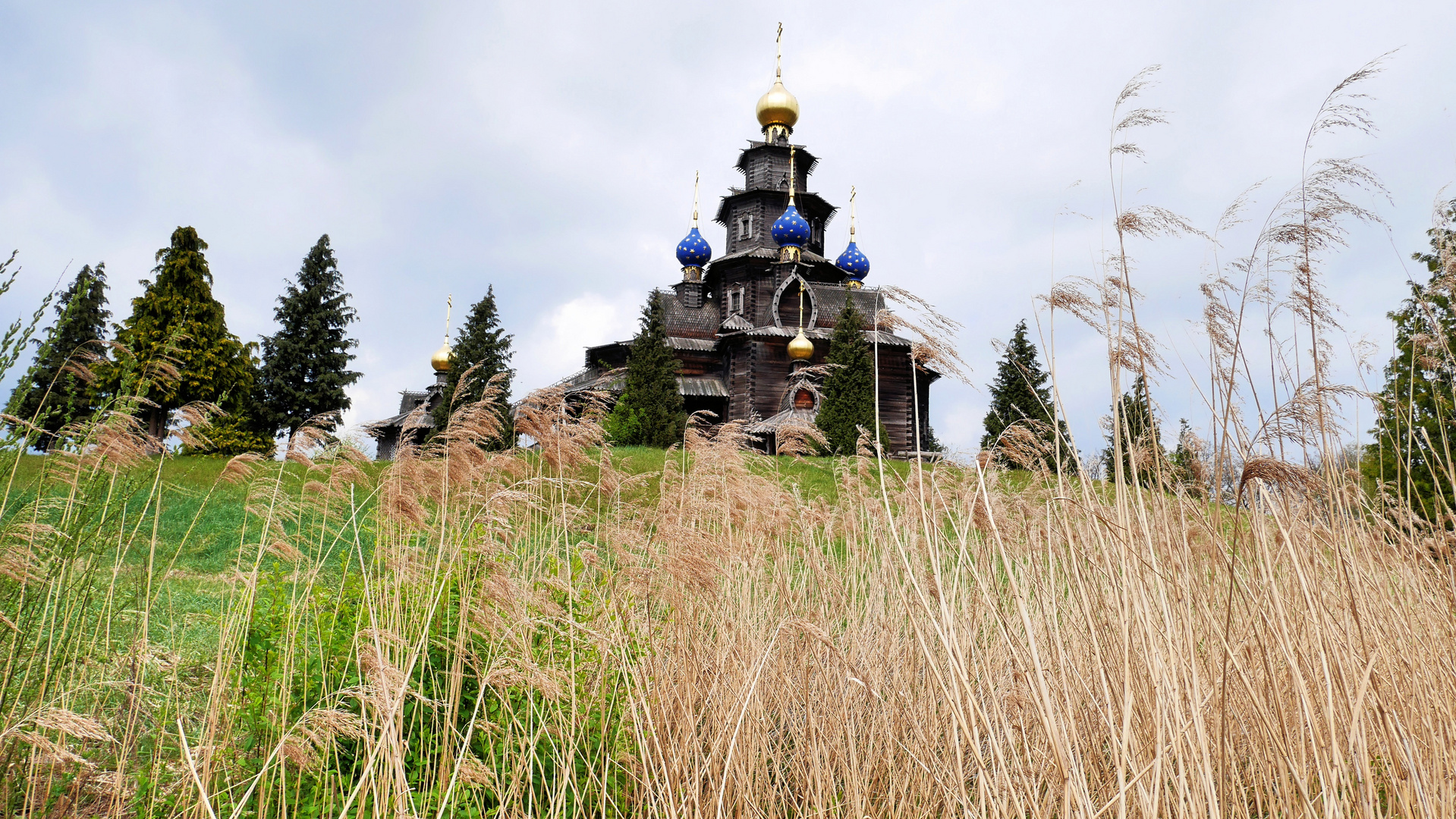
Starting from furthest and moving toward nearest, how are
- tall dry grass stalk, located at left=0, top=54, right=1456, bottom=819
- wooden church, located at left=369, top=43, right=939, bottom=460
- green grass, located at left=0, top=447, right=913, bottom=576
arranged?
wooden church, located at left=369, top=43, right=939, bottom=460, green grass, located at left=0, top=447, right=913, bottom=576, tall dry grass stalk, located at left=0, top=54, right=1456, bottom=819

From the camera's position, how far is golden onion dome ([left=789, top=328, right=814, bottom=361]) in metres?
24.5

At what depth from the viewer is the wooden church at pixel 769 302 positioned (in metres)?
25.4

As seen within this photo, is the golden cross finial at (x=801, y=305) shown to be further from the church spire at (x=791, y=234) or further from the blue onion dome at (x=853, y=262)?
Answer: the blue onion dome at (x=853, y=262)

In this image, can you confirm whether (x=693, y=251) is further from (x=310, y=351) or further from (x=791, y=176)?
(x=310, y=351)

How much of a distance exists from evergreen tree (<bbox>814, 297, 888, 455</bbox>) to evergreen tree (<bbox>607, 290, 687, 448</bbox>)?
4.12 metres

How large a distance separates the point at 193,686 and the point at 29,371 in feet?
6.20

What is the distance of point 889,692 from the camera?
8.70ft

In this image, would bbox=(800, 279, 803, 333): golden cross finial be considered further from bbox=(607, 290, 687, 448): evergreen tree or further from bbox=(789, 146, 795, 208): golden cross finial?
bbox=(607, 290, 687, 448): evergreen tree

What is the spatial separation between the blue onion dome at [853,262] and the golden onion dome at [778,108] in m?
5.86

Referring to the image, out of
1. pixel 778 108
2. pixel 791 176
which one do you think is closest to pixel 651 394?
pixel 791 176

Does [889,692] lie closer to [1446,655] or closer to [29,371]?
[1446,655]

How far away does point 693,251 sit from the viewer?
1246 inches

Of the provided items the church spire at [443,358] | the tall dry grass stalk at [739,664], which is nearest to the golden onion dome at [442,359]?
the church spire at [443,358]

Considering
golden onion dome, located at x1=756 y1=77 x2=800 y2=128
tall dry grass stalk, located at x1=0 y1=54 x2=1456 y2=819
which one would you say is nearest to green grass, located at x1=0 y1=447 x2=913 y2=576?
tall dry grass stalk, located at x1=0 y1=54 x2=1456 y2=819
